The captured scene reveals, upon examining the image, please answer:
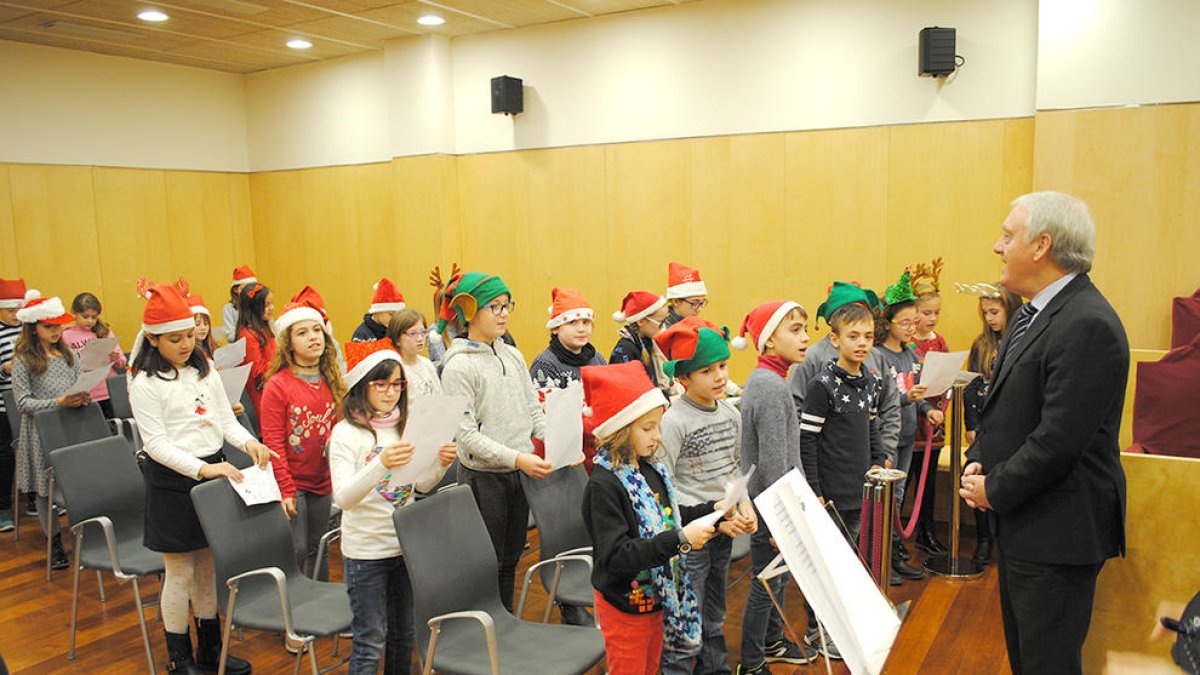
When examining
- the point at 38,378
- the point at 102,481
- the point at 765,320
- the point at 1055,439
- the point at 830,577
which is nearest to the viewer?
the point at 830,577

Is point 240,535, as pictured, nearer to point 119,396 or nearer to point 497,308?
point 497,308

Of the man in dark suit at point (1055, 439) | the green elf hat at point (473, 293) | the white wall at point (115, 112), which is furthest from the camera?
the white wall at point (115, 112)

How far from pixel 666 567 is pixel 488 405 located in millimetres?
1310

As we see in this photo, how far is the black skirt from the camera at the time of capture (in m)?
3.21

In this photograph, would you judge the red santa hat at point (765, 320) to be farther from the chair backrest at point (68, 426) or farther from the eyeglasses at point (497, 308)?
the chair backrest at point (68, 426)

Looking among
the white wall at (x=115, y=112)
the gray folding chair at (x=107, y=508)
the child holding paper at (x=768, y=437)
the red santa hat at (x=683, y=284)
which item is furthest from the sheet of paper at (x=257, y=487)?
the white wall at (x=115, y=112)

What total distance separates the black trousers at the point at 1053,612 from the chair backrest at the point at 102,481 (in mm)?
A: 3534

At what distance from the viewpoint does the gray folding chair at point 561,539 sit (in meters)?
3.07

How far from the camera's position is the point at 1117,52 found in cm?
506

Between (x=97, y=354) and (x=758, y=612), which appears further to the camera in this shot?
(x=97, y=354)

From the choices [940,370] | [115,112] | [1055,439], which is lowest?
[940,370]

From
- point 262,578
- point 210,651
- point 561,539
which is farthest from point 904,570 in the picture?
point 210,651

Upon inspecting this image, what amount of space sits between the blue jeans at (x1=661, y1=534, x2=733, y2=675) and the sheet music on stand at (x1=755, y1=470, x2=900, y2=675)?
1264 mm

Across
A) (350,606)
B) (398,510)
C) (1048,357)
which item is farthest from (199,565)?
(1048,357)
